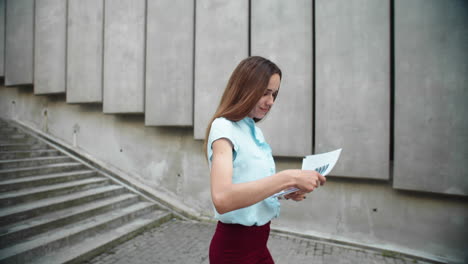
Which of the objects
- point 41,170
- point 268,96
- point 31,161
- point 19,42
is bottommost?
point 41,170

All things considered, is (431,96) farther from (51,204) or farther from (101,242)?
(51,204)

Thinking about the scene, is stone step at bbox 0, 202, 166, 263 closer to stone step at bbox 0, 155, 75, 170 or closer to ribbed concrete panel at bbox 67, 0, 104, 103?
stone step at bbox 0, 155, 75, 170

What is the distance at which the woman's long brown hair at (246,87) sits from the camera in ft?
3.66

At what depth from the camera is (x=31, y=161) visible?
4.99 m

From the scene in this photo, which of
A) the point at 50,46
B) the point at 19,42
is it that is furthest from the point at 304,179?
the point at 19,42

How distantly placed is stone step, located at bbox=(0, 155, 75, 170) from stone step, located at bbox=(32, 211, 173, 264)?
2267 mm

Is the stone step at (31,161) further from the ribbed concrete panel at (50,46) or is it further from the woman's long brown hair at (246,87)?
the woman's long brown hair at (246,87)

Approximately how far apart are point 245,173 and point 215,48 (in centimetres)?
413

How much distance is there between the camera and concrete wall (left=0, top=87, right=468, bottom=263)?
3.57 meters

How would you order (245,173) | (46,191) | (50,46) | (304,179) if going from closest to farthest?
(304,179) → (245,173) → (46,191) → (50,46)

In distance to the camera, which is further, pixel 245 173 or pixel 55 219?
pixel 55 219

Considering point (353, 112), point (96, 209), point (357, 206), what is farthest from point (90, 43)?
point (357, 206)

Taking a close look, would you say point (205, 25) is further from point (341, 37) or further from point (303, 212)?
point (303, 212)

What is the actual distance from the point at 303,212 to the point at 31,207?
435 cm
